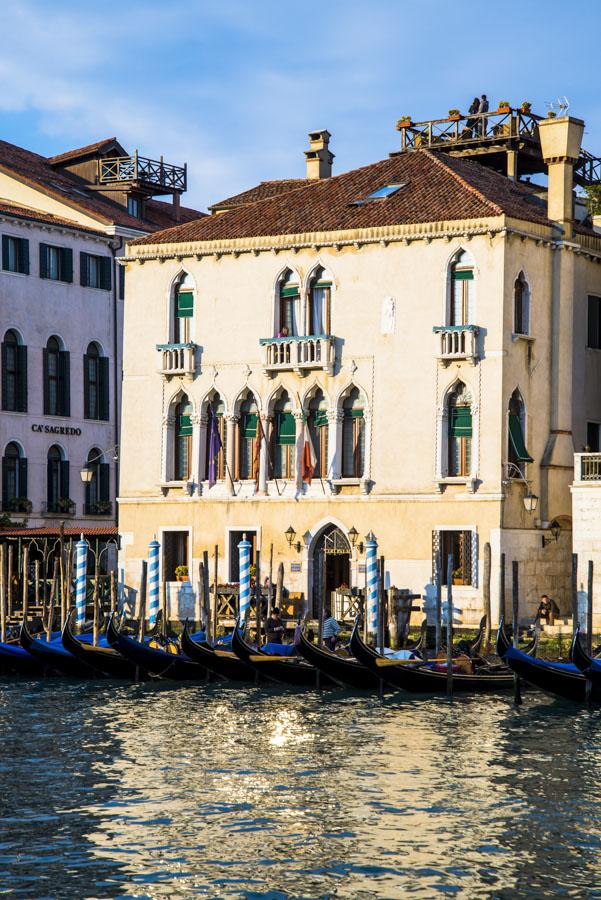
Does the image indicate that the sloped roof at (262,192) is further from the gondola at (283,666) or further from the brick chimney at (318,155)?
the gondola at (283,666)

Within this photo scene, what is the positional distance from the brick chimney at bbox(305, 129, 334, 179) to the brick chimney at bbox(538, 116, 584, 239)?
21.5ft

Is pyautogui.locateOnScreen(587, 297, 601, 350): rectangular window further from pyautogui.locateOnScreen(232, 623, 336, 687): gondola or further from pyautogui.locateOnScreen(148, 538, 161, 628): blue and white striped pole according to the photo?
pyautogui.locateOnScreen(232, 623, 336, 687): gondola

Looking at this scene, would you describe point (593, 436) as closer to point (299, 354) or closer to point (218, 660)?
point (299, 354)

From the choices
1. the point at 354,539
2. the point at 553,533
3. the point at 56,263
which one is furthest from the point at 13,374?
the point at 553,533

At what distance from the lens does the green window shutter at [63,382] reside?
144 ft

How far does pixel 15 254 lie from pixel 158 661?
15.6 metres

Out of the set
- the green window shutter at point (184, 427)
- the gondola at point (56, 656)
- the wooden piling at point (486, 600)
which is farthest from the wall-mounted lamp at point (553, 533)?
the gondola at point (56, 656)

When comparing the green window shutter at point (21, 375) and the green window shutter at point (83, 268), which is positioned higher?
the green window shutter at point (83, 268)

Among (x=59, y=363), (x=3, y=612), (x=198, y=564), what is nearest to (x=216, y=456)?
(x=198, y=564)

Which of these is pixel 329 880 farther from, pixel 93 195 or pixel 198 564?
pixel 93 195

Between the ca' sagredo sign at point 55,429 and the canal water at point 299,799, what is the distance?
1714cm

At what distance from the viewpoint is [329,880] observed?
15.1 meters

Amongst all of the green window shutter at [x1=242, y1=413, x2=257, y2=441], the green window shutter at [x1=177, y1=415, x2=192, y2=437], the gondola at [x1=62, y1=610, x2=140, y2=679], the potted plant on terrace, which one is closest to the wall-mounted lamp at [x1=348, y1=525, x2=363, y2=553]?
the green window shutter at [x1=242, y1=413, x2=257, y2=441]

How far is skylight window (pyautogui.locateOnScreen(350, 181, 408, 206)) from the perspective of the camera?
3566 centimetres
